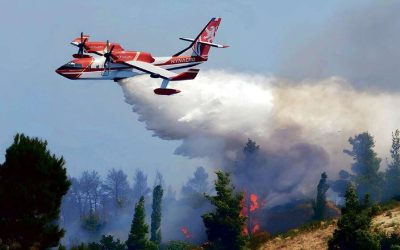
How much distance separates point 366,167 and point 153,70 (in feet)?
206

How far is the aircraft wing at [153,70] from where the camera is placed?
8688cm

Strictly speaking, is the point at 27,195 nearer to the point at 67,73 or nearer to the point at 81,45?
the point at 67,73

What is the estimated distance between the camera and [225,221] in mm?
72250

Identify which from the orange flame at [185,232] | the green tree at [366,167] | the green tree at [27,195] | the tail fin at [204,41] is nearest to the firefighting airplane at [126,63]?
the tail fin at [204,41]

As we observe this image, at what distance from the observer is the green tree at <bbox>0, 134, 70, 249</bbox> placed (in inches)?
1608

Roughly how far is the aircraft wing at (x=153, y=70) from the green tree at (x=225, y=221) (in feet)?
61.8

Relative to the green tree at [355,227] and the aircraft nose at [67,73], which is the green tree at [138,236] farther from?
the green tree at [355,227]

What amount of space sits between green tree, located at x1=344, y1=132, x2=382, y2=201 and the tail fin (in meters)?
47.6

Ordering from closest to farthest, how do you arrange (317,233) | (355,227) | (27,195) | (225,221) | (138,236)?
(27,195) → (355,227) → (225,221) → (317,233) → (138,236)

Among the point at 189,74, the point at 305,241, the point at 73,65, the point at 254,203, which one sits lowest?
the point at 305,241

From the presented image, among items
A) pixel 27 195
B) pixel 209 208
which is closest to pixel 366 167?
pixel 209 208

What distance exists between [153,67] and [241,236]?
26.5 meters

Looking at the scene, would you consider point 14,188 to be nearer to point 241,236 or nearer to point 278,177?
point 241,236

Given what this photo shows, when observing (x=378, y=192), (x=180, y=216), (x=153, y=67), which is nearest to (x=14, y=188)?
(x=153, y=67)
